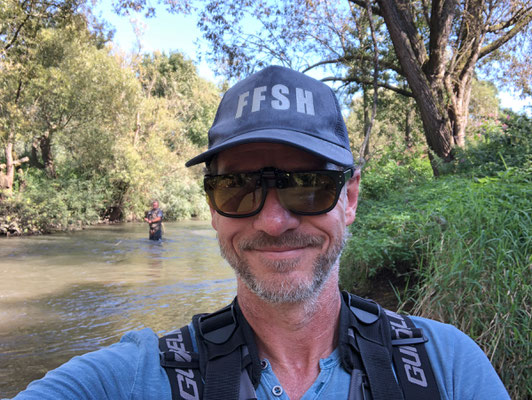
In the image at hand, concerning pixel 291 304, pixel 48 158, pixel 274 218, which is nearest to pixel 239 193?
pixel 274 218

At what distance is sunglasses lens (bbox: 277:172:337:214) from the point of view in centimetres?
141

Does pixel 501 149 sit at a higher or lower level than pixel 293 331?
higher

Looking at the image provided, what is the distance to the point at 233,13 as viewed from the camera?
37.7 feet

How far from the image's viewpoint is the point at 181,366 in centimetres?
122

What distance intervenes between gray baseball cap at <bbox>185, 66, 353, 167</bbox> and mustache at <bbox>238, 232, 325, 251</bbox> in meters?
0.26

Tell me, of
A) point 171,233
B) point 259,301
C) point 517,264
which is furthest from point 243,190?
point 171,233

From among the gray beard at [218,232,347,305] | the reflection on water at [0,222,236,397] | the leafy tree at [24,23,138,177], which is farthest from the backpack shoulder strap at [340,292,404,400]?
the leafy tree at [24,23,138,177]

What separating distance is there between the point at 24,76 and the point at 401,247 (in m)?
18.4

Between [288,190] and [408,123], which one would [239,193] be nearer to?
[288,190]

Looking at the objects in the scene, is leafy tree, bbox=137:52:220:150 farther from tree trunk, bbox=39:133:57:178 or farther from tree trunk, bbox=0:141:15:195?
tree trunk, bbox=0:141:15:195

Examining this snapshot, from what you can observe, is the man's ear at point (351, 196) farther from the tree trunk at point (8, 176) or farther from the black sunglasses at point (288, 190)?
A: the tree trunk at point (8, 176)

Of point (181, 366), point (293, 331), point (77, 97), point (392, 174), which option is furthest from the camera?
point (77, 97)

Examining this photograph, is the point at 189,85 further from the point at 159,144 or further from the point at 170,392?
the point at 170,392

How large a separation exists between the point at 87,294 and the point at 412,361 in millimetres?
9806
